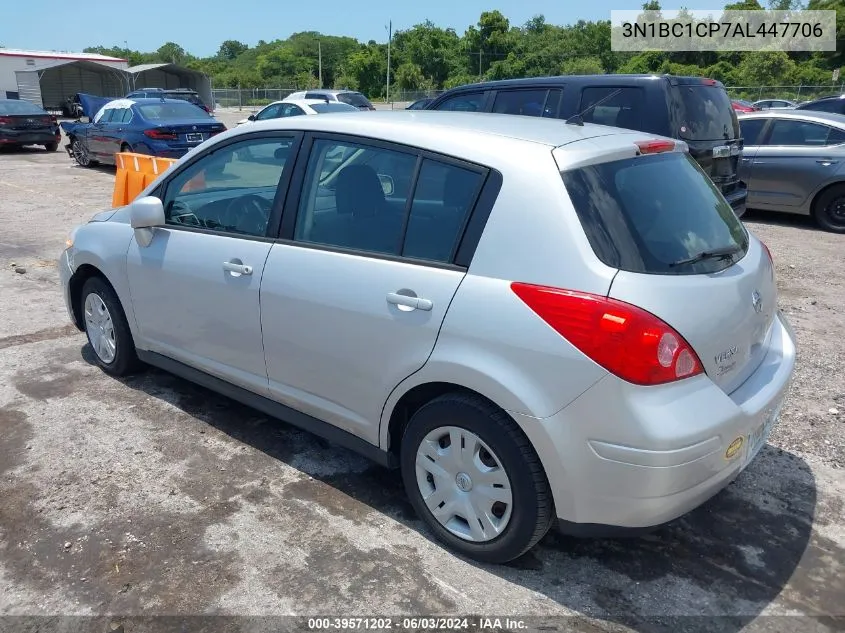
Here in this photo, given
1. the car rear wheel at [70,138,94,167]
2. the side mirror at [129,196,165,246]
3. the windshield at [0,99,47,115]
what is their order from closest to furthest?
the side mirror at [129,196,165,246] → the car rear wheel at [70,138,94,167] → the windshield at [0,99,47,115]

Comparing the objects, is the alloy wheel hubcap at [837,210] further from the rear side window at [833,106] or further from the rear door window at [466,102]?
the rear side window at [833,106]

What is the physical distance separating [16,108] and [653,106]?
19.7 m

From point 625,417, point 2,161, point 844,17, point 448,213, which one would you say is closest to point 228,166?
point 448,213

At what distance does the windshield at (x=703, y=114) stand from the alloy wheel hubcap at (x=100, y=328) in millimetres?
5579

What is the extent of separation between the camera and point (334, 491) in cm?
354

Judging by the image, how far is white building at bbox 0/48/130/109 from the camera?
4228 centimetres

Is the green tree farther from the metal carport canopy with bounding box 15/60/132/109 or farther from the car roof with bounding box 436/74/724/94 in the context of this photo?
the car roof with bounding box 436/74/724/94

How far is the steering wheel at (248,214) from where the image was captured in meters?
3.64

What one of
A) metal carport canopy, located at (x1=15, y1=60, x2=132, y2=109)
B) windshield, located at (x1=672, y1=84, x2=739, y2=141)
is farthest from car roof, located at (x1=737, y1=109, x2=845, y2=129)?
metal carport canopy, located at (x1=15, y1=60, x2=132, y2=109)

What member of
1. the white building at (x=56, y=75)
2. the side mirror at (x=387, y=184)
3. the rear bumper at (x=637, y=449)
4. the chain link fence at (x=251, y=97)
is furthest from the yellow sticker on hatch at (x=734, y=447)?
the chain link fence at (x=251, y=97)

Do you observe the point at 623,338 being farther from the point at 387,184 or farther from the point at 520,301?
the point at 387,184

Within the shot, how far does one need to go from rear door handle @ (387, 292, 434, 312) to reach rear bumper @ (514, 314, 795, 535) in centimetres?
58

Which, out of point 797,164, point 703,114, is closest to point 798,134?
point 797,164

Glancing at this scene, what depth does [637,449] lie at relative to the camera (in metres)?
2.45
